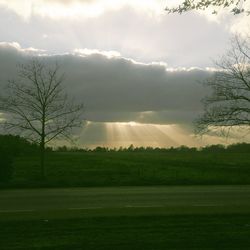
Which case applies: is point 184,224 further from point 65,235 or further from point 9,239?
point 9,239

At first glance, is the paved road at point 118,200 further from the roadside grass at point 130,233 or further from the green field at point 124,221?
the roadside grass at point 130,233

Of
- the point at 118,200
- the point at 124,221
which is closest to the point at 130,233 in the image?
the point at 124,221

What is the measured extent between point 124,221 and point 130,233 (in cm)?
164

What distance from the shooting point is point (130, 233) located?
995 cm

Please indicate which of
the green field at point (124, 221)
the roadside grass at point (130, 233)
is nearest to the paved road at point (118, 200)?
the green field at point (124, 221)

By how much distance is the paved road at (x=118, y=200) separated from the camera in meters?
15.5

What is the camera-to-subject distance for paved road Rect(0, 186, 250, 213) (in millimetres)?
15477

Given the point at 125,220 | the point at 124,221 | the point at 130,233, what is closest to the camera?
the point at 130,233

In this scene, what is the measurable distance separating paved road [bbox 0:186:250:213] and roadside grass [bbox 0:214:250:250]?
3129mm

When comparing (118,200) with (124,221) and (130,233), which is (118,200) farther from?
(130,233)

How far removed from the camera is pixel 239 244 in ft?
29.3

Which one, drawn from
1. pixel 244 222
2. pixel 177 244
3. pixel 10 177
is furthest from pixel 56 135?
pixel 177 244

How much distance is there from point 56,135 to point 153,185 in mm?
5984

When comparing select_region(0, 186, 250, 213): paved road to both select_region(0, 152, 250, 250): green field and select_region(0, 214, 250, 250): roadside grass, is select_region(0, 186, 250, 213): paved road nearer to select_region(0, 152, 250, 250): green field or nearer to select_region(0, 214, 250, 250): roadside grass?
select_region(0, 152, 250, 250): green field
